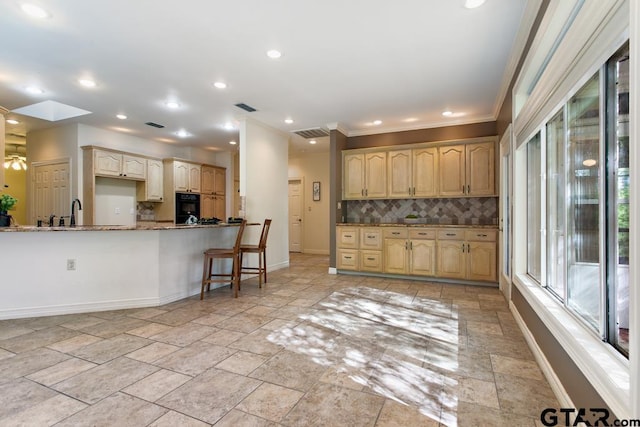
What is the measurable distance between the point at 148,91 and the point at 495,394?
4.80 m

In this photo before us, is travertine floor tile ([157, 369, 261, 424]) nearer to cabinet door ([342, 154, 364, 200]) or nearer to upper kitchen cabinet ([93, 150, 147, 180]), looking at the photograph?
cabinet door ([342, 154, 364, 200])

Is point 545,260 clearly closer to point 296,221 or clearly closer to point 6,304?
point 6,304

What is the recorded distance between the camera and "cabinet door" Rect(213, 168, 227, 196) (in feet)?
24.7

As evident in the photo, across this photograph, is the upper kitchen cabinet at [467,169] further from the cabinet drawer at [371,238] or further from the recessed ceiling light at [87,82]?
the recessed ceiling light at [87,82]

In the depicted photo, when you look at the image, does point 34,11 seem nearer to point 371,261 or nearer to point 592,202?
point 592,202

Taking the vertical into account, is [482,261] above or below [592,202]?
below

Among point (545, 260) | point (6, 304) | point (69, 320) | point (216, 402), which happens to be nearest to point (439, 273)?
point (545, 260)

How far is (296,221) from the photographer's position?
8.49 metres

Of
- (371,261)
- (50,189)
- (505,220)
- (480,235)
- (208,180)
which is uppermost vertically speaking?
(208,180)

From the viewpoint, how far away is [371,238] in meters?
5.33

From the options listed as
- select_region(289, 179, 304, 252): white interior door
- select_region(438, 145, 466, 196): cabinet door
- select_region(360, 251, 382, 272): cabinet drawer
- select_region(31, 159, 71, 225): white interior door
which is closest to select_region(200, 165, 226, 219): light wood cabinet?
select_region(289, 179, 304, 252): white interior door

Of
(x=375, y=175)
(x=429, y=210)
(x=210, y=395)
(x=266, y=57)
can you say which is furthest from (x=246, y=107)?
(x=210, y=395)

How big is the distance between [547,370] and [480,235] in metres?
2.86

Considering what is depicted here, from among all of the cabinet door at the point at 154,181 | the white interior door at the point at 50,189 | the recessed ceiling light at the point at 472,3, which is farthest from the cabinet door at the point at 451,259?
the white interior door at the point at 50,189
